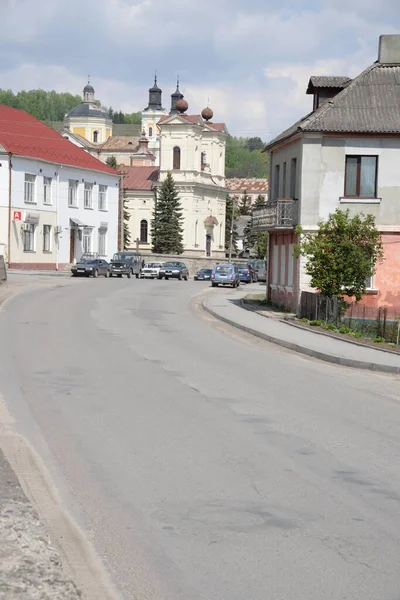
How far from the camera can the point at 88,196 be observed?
263 ft

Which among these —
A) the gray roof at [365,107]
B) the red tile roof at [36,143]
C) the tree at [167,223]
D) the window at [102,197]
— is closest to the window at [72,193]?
the red tile roof at [36,143]

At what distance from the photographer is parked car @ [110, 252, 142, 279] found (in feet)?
232

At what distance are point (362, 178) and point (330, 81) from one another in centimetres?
464

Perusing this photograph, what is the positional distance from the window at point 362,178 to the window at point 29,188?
41321mm

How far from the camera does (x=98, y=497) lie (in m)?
8.17

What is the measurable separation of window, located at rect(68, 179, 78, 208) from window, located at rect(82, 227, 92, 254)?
9.82 ft

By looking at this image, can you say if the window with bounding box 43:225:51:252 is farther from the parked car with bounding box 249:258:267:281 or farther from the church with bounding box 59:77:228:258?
the church with bounding box 59:77:228:258

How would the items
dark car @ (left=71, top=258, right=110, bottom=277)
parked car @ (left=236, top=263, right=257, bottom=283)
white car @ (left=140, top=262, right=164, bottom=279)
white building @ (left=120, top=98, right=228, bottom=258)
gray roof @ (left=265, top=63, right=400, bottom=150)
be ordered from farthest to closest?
white building @ (left=120, top=98, right=228, bottom=258) < parked car @ (left=236, top=263, right=257, bottom=283) < white car @ (left=140, top=262, right=164, bottom=279) < dark car @ (left=71, top=258, right=110, bottom=277) < gray roof @ (left=265, top=63, right=400, bottom=150)

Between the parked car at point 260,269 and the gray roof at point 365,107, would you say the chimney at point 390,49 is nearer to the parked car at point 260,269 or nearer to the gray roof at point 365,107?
the gray roof at point 365,107

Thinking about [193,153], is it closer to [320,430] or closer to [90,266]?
[90,266]

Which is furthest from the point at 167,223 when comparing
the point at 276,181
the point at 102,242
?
the point at 276,181

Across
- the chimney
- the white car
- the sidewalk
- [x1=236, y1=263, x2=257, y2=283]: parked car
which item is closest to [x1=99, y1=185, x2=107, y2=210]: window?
the white car

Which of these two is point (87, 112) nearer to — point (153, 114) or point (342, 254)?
point (153, 114)

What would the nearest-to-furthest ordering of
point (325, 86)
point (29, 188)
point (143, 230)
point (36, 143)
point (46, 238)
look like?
point (325, 86), point (29, 188), point (46, 238), point (36, 143), point (143, 230)
